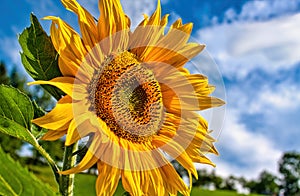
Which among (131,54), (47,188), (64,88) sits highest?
(131,54)

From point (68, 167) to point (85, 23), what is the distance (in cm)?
29

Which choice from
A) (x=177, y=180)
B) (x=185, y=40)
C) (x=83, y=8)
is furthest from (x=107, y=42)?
(x=177, y=180)

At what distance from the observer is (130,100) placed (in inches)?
39.2

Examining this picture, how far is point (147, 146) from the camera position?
94 cm

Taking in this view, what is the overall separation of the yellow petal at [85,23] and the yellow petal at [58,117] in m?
0.14

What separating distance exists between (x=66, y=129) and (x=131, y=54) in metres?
0.27

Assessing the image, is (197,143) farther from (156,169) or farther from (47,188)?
(47,188)

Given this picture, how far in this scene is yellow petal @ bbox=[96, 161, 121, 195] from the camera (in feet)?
2.62

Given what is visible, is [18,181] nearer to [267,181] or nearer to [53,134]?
[53,134]

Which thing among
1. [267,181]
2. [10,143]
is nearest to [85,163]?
[10,143]

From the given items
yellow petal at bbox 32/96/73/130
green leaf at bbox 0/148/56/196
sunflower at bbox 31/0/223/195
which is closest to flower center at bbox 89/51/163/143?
sunflower at bbox 31/0/223/195

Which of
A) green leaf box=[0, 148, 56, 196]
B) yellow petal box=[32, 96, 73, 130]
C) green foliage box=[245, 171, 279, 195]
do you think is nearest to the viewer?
green leaf box=[0, 148, 56, 196]

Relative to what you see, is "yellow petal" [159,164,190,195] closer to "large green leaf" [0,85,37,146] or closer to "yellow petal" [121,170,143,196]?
"yellow petal" [121,170,143,196]

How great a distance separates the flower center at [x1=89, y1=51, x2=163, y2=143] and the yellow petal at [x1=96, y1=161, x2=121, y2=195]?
0.10 meters
